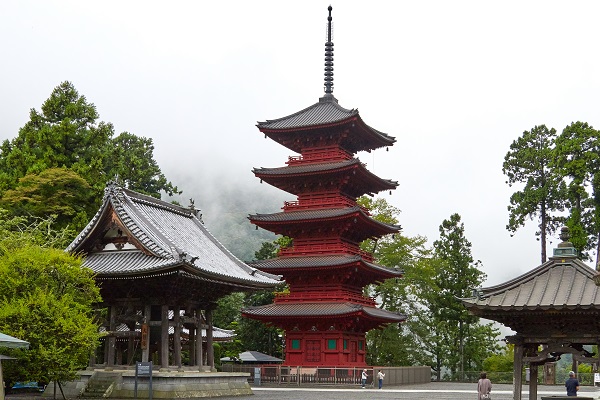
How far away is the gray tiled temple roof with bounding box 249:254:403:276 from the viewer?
152 feet

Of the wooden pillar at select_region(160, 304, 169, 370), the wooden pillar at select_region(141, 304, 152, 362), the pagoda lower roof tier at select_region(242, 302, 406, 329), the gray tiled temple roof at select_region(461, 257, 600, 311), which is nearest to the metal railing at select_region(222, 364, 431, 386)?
the pagoda lower roof tier at select_region(242, 302, 406, 329)

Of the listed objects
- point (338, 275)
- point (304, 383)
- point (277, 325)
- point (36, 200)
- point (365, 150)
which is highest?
point (365, 150)

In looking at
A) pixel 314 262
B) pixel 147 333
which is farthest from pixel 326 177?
pixel 147 333

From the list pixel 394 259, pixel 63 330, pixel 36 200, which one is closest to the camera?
pixel 63 330

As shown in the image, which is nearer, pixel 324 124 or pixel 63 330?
pixel 63 330

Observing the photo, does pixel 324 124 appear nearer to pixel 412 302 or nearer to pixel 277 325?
pixel 277 325

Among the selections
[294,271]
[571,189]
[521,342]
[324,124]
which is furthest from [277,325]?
[521,342]

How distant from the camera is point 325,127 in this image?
49.9 m

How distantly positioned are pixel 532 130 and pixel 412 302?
16684 mm

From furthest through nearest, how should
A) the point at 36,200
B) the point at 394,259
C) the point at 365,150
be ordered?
the point at 394,259 → the point at 365,150 → the point at 36,200

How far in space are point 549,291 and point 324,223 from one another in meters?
29.8

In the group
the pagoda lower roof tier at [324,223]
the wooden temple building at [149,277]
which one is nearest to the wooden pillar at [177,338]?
the wooden temple building at [149,277]

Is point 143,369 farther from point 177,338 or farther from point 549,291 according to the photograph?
point 549,291

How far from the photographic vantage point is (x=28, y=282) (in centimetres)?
2453
